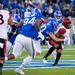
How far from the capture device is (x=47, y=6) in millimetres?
22422

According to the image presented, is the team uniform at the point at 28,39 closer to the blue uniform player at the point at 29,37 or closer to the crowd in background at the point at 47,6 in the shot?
the blue uniform player at the point at 29,37

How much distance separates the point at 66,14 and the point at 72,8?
3.99 feet

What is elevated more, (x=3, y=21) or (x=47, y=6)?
(x=3, y=21)

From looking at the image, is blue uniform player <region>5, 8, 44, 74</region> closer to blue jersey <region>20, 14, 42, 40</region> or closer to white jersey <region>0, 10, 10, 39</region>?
blue jersey <region>20, 14, 42, 40</region>

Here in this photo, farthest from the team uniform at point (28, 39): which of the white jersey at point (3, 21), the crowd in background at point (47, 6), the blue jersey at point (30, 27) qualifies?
the crowd in background at point (47, 6)

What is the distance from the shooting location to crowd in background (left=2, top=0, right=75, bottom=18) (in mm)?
20812

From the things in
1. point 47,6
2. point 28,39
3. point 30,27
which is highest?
point 30,27

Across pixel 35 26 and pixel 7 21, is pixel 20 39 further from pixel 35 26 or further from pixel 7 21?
pixel 7 21

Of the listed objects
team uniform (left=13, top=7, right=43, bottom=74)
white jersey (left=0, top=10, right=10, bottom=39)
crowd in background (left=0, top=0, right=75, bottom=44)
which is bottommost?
crowd in background (left=0, top=0, right=75, bottom=44)

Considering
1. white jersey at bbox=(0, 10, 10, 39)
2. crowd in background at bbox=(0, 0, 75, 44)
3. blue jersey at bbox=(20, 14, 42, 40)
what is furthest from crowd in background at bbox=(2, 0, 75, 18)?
white jersey at bbox=(0, 10, 10, 39)

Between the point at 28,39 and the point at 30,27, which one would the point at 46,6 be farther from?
the point at 28,39

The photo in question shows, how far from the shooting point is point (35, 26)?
7328 mm

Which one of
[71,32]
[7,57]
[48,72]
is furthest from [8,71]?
[71,32]

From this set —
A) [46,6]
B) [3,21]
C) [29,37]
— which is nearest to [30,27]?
[29,37]
